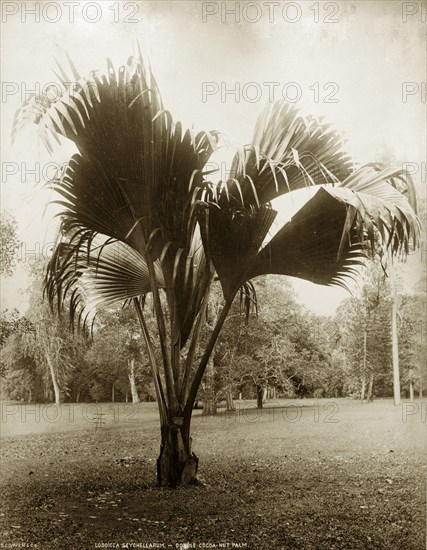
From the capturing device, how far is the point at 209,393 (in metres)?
3.04

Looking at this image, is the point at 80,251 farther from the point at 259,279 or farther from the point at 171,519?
the point at 171,519

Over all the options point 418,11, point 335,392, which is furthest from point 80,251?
point 418,11

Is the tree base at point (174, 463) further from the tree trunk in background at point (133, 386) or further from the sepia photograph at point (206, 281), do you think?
the tree trunk in background at point (133, 386)

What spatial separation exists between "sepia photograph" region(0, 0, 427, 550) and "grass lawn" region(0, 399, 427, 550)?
1cm

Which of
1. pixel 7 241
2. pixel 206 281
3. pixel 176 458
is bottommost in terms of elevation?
pixel 176 458

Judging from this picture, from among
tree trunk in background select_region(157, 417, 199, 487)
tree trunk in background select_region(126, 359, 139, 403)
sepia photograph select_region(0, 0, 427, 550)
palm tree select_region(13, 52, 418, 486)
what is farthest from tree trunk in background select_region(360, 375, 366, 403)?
tree trunk in background select_region(126, 359, 139, 403)

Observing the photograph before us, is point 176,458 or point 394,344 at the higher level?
point 394,344

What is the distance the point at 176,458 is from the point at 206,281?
0.93 meters

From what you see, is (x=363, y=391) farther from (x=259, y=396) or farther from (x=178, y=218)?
(x=178, y=218)

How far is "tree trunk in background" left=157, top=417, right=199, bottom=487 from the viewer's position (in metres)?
3.00

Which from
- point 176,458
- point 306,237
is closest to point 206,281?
point 306,237

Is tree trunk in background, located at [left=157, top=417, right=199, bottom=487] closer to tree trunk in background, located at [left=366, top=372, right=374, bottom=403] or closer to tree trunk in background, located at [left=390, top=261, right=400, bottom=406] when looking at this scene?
tree trunk in background, located at [left=366, top=372, right=374, bottom=403]

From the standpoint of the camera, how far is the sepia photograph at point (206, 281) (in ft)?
9.66

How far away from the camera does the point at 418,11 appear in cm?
336
